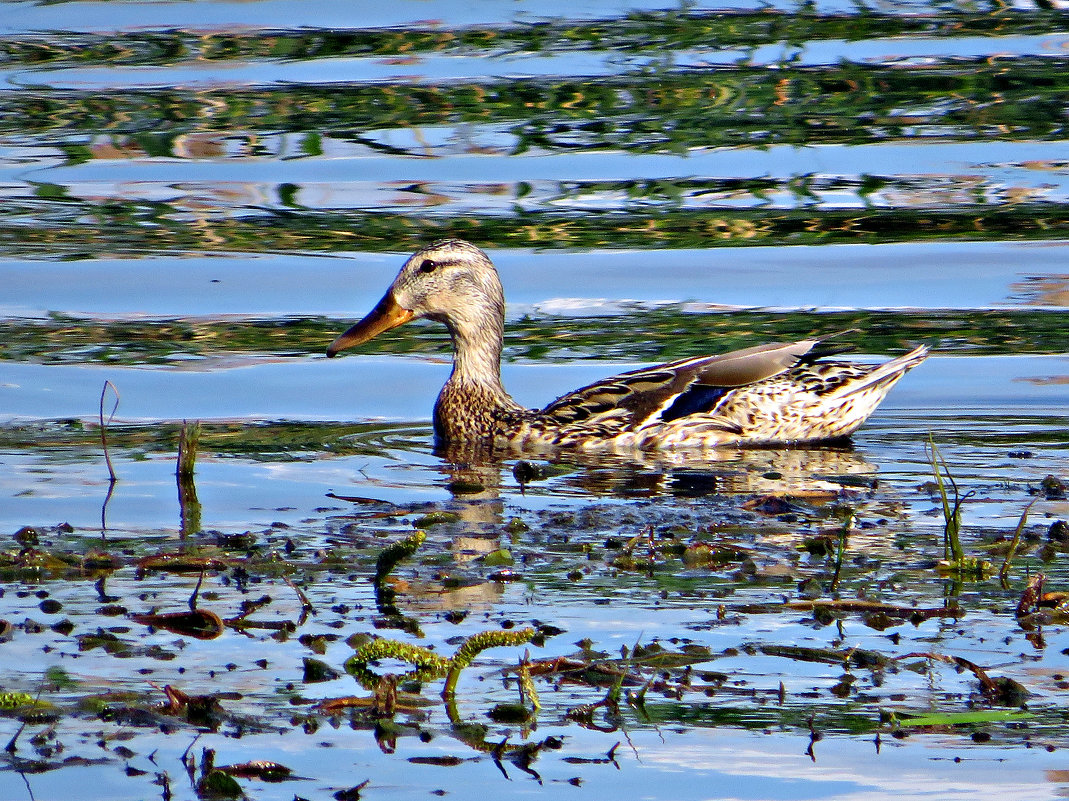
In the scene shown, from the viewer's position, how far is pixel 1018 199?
14.1 metres

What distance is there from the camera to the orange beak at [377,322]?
10125mm

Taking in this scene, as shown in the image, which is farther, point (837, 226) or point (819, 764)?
point (837, 226)

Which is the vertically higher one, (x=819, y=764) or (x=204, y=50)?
(x=204, y=50)

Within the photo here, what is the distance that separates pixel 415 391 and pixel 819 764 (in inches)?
258

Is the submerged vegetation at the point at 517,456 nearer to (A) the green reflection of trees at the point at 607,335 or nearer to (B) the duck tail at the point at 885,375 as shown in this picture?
(A) the green reflection of trees at the point at 607,335

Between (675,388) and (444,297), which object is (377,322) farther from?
(675,388)

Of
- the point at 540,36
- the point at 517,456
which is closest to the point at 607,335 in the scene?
the point at 517,456

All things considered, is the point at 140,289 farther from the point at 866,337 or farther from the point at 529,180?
→ the point at 866,337

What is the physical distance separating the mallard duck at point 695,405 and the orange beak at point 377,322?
1.7 inches

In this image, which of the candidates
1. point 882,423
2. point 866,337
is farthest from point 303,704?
point 866,337

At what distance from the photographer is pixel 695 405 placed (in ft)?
30.9

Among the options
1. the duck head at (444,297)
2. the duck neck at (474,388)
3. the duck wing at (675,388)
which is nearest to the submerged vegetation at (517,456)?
the duck neck at (474,388)

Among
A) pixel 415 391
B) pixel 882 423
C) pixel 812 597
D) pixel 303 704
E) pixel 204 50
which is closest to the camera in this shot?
pixel 303 704

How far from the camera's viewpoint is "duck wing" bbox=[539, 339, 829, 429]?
9312 millimetres
